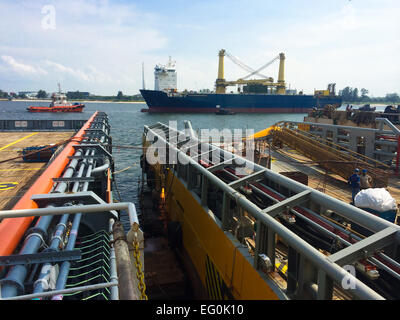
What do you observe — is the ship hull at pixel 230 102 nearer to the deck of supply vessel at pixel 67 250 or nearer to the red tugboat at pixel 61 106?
the red tugboat at pixel 61 106

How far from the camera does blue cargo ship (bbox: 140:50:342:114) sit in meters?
80.1

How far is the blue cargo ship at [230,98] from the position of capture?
80.1 metres

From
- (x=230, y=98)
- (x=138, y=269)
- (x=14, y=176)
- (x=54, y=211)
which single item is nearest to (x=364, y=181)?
(x=138, y=269)

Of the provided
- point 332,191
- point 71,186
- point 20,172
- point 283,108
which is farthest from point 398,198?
point 283,108

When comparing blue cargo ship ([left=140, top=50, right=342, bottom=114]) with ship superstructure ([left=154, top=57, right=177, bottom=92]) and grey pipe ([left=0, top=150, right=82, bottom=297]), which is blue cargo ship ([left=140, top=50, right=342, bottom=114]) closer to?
ship superstructure ([left=154, top=57, right=177, bottom=92])

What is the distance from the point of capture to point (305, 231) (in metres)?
4.46

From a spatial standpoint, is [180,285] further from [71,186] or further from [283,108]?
[283,108]

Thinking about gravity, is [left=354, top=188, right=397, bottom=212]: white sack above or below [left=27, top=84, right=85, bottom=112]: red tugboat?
below

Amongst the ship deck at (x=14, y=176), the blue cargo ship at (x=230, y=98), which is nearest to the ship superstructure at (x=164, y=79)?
the blue cargo ship at (x=230, y=98)

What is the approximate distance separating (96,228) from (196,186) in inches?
152

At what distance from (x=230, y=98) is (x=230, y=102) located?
1129 mm

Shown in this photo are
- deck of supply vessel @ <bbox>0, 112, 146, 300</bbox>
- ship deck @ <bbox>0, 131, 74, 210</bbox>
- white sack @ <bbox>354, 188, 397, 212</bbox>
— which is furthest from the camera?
ship deck @ <bbox>0, 131, 74, 210</bbox>

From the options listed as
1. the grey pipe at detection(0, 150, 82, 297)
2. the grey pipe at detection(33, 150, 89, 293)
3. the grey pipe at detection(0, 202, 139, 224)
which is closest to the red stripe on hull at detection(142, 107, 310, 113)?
the grey pipe at detection(33, 150, 89, 293)

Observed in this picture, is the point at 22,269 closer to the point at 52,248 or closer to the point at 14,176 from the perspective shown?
the point at 52,248
